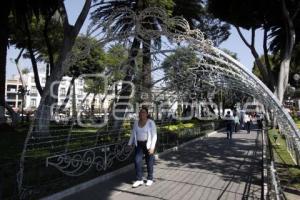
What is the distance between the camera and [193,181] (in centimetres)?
1038

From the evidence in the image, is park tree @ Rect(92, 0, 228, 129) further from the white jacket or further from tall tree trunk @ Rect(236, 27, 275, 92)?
tall tree trunk @ Rect(236, 27, 275, 92)

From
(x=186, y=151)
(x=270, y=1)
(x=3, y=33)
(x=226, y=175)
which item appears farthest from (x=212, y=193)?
(x=270, y=1)

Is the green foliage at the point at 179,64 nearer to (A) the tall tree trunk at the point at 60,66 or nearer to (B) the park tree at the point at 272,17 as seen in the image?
(A) the tall tree trunk at the point at 60,66

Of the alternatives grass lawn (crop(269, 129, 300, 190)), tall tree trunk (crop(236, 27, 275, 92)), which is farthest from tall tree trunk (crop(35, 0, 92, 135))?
tall tree trunk (crop(236, 27, 275, 92))

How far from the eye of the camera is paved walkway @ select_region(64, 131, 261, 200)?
8.72m

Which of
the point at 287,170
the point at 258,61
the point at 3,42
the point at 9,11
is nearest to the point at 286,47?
the point at 258,61

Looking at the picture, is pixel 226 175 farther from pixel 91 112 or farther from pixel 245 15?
pixel 245 15

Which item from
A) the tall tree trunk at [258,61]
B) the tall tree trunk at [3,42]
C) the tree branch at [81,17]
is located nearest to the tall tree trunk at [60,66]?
the tree branch at [81,17]

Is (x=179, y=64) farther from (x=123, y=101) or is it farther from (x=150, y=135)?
(x=150, y=135)

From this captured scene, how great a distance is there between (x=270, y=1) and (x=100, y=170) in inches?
610

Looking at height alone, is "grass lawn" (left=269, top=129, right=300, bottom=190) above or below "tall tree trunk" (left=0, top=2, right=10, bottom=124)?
below

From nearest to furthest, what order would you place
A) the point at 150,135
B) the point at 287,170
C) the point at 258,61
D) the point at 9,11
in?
→ 1. the point at 150,135
2. the point at 287,170
3. the point at 9,11
4. the point at 258,61

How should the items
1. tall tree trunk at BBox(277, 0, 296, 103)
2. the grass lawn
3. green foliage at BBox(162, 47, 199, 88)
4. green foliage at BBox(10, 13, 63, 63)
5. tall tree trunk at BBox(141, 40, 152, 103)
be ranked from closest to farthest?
green foliage at BBox(162, 47, 199, 88) < the grass lawn < tall tree trunk at BBox(141, 40, 152, 103) < tall tree trunk at BBox(277, 0, 296, 103) < green foliage at BBox(10, 13, 63, 63)

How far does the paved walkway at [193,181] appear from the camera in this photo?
8.72m
